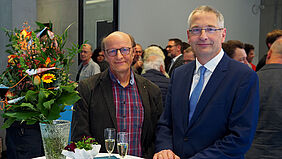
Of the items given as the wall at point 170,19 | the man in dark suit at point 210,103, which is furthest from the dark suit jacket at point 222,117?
the wall at point 170,19

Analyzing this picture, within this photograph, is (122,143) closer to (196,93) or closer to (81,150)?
(81,150)

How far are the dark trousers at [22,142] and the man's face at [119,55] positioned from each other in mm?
1063

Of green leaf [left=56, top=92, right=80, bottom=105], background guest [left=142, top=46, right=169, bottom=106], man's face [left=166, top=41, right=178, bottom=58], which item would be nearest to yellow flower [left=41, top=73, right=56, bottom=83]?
green leaf [left=56, top=92, right=80, bottom=105]

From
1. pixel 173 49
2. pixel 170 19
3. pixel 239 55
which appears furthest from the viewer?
pixel 170 19

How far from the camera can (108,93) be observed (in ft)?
7.82

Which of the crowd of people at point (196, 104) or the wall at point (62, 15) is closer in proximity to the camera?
the crowd of people at point (196, 104)

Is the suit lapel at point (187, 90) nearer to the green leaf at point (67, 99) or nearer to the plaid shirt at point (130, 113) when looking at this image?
the plaid shirt at point (130, 113)

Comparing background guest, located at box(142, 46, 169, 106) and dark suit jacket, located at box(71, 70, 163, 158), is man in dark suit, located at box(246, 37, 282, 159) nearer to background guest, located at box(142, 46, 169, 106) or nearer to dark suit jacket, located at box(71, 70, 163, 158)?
dark suit jacket, located at box(71, 70, 163, 158)

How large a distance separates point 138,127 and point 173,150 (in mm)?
405

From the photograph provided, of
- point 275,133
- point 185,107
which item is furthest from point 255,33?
point 185,107

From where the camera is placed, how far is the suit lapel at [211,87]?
187 centimetres

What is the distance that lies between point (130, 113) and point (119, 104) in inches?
4.2

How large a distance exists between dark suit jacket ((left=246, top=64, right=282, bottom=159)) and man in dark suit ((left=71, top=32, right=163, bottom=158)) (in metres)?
0.79

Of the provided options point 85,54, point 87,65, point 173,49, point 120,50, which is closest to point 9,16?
point 85,54
